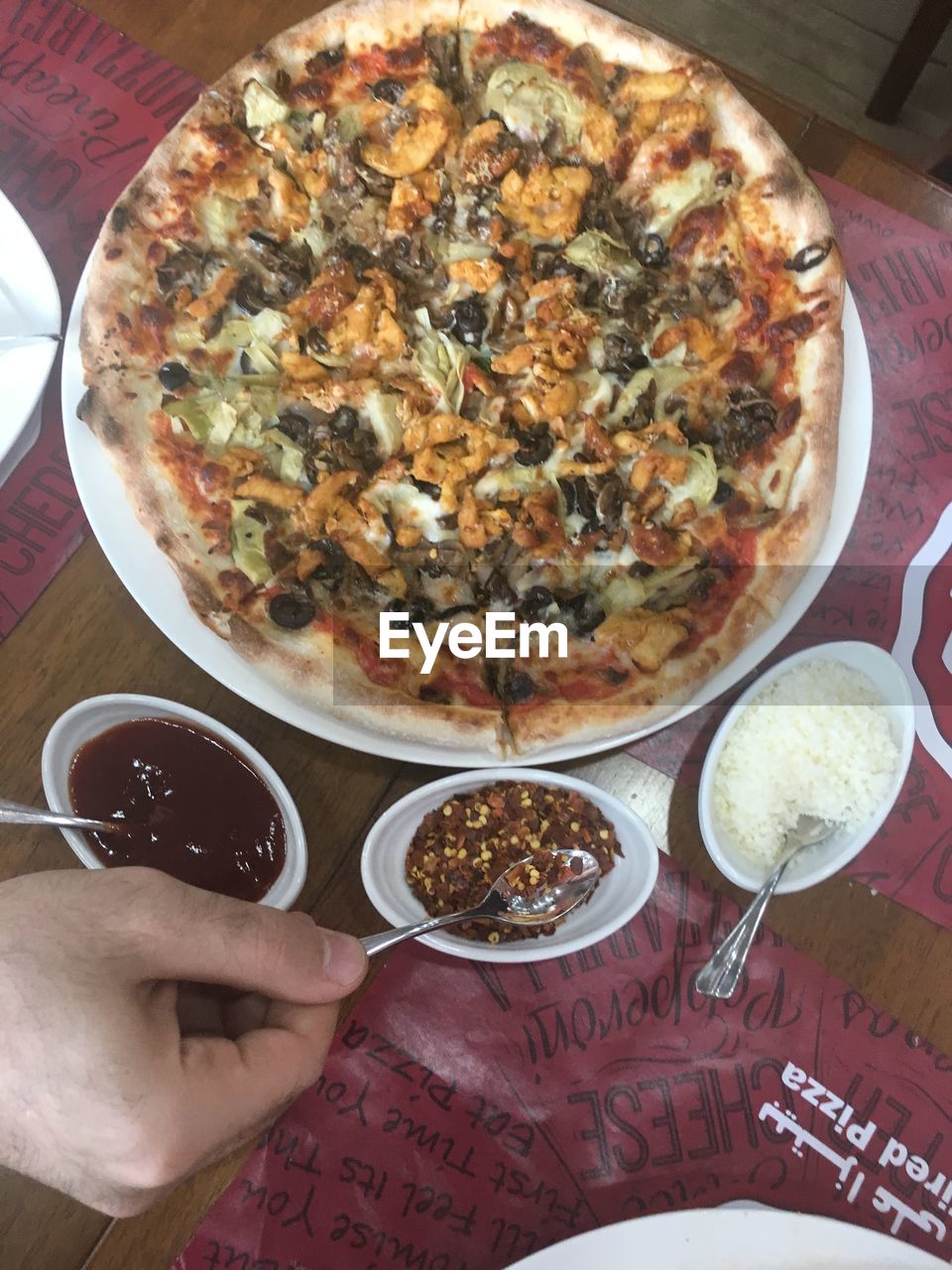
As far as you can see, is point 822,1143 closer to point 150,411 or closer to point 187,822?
point 187,822

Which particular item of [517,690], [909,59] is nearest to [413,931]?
[517,690]

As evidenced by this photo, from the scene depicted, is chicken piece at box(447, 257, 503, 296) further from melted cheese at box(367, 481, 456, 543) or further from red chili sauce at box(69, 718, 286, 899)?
red chili sauce at box(69, 718, 286, 899)

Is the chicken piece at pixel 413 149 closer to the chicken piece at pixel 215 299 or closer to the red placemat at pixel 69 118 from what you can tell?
the chicken piece at pixel 215 299

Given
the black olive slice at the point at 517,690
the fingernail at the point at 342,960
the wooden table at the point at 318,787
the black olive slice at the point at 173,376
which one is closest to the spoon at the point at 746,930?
the wooden table at the point at 318,787

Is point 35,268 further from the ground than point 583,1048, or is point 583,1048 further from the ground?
point 35,268

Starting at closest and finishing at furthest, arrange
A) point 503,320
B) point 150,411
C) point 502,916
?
point 502,916, point 150,411, point 503,320

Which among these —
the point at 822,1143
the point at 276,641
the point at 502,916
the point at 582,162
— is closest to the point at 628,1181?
the point at 822,1143

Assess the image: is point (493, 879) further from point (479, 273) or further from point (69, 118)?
point (69, 118)
